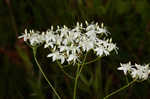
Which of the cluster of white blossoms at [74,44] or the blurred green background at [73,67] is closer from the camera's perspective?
the cluster of white blossoms at [74,44]

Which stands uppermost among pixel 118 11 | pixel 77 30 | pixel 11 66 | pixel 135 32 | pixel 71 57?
pixel 118 11

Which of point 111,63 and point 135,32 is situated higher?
point 135,32

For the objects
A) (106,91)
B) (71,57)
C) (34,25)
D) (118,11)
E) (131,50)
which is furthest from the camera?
(118,11)

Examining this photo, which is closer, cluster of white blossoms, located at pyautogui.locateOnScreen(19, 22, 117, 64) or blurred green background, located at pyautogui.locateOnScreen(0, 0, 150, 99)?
cluster of white blossoms, located at pyautogui.locateOnScreen(19, 22, 117, 64)

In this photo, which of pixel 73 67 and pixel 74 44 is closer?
pixel 74 44

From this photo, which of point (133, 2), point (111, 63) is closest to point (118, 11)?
point (133, 2)

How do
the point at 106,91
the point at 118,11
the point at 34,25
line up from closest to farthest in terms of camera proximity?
the point at 106,91
the point at 34,25
the point at 118,11

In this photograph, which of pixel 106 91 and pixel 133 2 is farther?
pixel 133 2

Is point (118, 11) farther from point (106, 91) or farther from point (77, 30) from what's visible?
point (77, 30)
